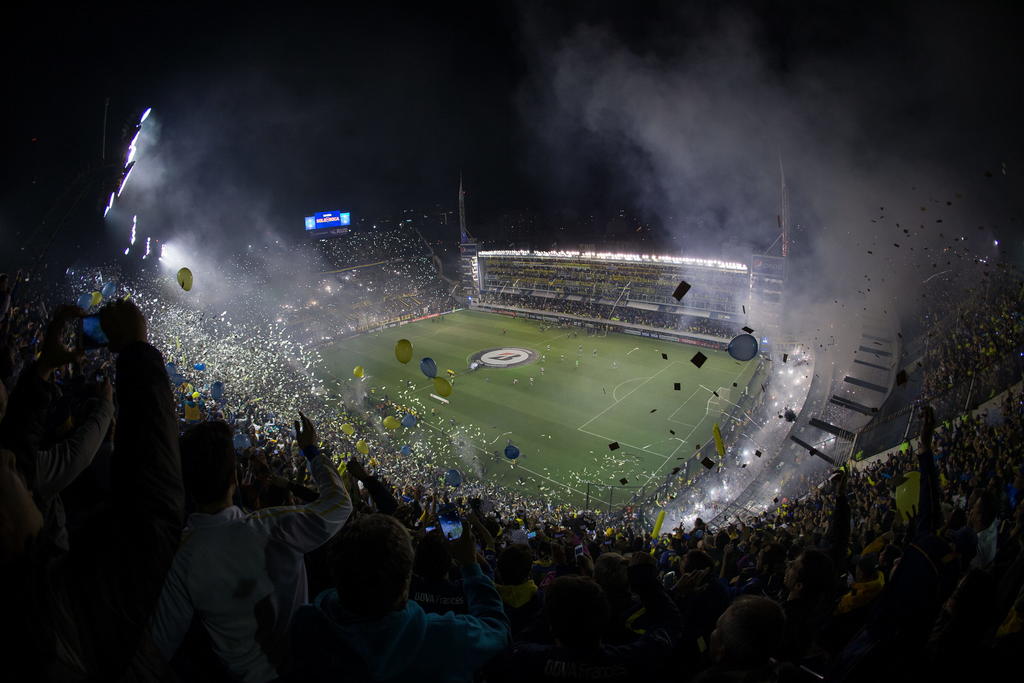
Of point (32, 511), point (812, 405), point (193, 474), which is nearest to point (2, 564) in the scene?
point (32, 511)

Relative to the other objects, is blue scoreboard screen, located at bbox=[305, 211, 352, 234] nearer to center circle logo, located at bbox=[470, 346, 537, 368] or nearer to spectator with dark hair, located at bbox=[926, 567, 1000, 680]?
center circle logo, located at bbox=[470, 346, 537, 368]

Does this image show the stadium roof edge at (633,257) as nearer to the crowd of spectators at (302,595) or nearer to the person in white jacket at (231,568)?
the crowd of spectators at (302,595)

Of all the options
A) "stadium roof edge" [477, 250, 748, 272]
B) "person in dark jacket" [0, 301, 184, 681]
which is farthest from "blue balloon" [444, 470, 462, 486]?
"stadium roof edge" [477, 250, 748, 272]

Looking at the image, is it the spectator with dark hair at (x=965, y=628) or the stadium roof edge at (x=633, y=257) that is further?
the stadium roof edge at (x=633, y=257)

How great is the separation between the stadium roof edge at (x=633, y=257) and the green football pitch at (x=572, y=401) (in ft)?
25.6

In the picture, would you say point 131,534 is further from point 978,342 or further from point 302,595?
point 978,342

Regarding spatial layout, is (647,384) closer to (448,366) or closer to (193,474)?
(448,366)

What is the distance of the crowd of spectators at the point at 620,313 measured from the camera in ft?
125

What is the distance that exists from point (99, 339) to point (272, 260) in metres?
68.9

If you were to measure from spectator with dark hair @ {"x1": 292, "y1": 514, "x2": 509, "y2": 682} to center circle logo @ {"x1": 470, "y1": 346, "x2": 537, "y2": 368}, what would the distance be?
105 ft

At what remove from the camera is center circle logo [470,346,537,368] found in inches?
1351

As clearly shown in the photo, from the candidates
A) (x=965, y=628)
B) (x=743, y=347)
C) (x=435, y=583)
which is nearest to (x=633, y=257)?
(x=743, y=347)

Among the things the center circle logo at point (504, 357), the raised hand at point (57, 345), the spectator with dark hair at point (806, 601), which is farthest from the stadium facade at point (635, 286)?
the raised hand at point (57, 345)

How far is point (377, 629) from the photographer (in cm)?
155
